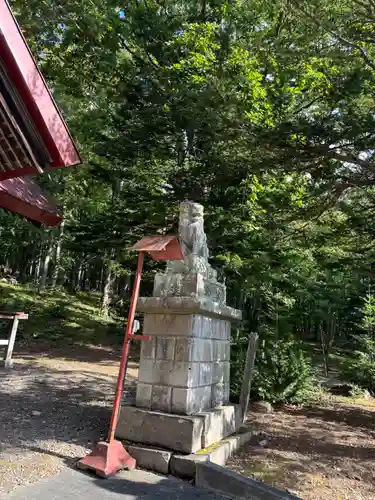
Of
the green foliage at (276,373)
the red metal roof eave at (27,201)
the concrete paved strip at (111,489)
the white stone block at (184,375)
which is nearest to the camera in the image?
the red metal roof eave at (27,201)

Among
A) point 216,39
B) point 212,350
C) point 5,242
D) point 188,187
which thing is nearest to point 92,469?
point 212,350

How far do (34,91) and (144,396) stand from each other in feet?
13.4

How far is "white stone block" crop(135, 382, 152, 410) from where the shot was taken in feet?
17.6

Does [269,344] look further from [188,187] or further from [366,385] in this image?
[366,385]

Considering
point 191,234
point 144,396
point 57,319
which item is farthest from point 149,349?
point 57,319

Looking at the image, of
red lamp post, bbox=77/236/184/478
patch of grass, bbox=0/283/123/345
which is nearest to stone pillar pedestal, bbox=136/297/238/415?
red lamp post, bbox=77/236/184/478

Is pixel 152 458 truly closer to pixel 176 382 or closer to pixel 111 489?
pixel 111 489

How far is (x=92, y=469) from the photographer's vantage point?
4.46 m

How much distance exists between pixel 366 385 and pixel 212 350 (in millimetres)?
8616

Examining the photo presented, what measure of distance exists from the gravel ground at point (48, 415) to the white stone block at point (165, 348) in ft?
4.89

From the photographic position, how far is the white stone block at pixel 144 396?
5367mm

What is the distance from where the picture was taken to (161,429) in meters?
5.01

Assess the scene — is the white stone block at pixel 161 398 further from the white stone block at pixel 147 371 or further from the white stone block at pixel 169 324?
the white stone block at pixel 169 324

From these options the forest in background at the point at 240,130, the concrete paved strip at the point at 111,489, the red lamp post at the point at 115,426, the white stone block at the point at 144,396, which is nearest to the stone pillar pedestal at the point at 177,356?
the white stone block at the point at 144,396
